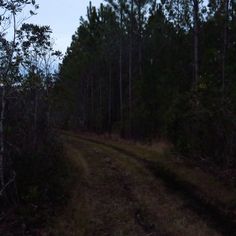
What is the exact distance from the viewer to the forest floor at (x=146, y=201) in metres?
10.0

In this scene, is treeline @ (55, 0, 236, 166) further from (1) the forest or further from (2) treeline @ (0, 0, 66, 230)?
(2) treeline @ (0, 0, 66, 230)

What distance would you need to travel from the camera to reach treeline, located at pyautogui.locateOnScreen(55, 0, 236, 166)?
1636cm

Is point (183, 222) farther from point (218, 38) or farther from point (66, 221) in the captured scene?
point (218, 38)

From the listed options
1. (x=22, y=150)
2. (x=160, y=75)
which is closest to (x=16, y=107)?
(x=22, y=150)

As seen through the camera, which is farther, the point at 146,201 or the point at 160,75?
the point at 160,75

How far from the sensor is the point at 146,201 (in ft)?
39.9

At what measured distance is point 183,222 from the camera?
1031 cm

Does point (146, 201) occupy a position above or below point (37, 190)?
below

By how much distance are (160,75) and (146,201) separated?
72.5 feet

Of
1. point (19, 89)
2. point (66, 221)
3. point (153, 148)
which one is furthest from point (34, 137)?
point (153, 148)

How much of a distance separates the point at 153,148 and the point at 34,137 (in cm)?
937

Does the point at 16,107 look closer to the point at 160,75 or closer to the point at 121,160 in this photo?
the point at 121,160

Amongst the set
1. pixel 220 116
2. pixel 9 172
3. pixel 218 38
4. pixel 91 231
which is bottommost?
pixel 91 231

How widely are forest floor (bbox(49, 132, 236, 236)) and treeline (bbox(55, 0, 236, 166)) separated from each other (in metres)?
1.56
